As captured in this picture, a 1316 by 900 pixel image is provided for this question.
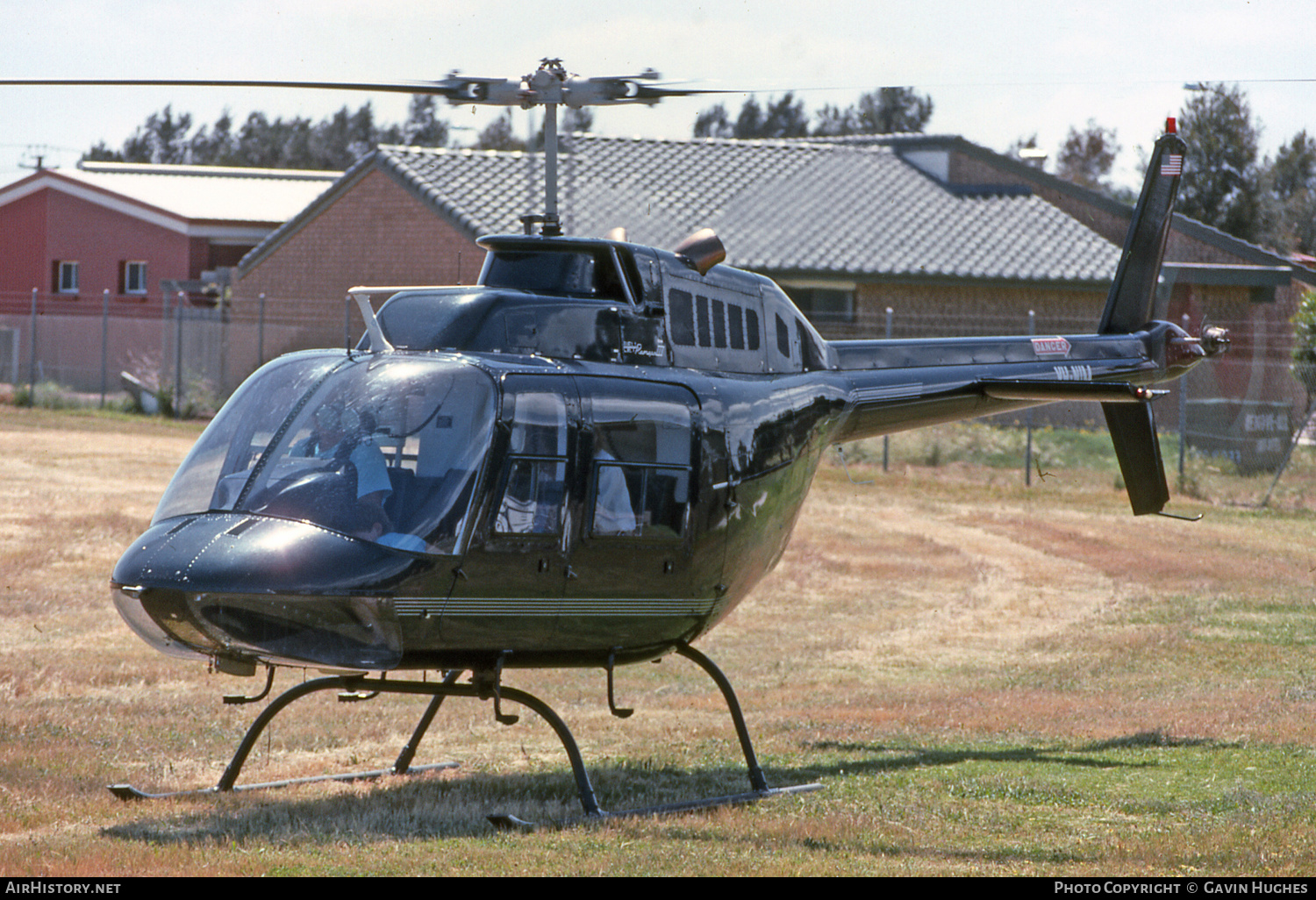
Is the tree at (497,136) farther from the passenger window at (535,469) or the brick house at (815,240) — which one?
the passenger window at (535,469)

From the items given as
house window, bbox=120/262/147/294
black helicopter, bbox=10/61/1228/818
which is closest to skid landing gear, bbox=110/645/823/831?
black helicopter, bbox=10/61/1228/818

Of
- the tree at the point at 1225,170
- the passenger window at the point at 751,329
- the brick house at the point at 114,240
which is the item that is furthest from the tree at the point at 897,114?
the passenger window at the point at 751,329

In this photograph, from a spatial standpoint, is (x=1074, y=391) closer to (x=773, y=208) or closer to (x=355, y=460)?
(x=355, y=460)

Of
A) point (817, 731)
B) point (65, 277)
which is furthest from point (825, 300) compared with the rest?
point (65, 277)

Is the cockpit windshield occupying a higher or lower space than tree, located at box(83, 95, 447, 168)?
lower

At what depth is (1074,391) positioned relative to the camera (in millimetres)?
10031

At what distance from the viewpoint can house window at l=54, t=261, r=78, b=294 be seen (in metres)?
41.6

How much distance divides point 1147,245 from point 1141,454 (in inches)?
78.8

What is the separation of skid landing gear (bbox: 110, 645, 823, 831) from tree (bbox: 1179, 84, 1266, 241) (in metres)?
48.8

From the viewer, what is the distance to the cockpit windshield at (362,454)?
6895 mm

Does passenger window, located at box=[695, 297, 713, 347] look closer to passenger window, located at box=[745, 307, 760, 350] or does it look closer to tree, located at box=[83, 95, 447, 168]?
passenger window, located at box=[745, 307, 760, 350]

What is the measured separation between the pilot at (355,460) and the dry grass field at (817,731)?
1.50m
